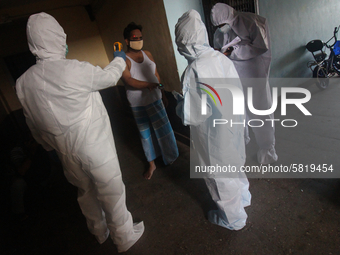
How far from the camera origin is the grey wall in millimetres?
2852

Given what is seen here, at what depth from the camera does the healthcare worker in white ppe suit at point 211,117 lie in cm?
117

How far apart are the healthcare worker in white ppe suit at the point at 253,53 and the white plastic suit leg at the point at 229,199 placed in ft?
2.16

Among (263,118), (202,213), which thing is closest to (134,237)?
(202,213)

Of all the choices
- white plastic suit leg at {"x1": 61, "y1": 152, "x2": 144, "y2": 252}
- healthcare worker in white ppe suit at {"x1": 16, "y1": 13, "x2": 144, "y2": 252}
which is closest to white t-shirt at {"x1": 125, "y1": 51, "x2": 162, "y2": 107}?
healthcare worker in white ppe suit at {"x1": 16, "y1": 13, "x2": 144, "y2": 252}

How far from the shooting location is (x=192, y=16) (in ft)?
3.87

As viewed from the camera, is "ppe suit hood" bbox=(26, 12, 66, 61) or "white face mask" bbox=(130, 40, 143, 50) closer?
"ppe suit hood" bbox=(26, 12, 66, 61)

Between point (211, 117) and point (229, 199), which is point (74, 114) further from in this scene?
point (229, 199)

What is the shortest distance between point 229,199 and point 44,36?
4.77 feet

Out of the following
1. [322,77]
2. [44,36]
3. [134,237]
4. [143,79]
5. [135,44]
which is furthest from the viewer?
[322,77]

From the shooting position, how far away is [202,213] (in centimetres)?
161

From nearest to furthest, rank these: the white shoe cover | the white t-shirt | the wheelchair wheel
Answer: the white shoe cover
the white t-shirt
the wheelchair wheel

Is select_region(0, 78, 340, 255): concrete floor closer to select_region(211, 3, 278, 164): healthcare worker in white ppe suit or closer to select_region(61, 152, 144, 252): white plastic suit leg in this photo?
select_region(61, 152, 144, 252): white plastic suit leg

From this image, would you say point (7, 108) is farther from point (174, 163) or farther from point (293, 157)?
point (293, 157)

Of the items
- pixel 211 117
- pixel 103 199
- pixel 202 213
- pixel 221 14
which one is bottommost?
pixel 202 213
